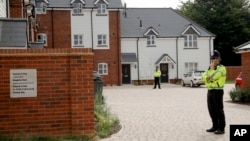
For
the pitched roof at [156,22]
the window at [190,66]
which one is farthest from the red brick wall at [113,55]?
the window at [190,66]

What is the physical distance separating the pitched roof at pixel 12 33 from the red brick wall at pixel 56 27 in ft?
92.5

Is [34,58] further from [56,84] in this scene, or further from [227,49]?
[227,49]

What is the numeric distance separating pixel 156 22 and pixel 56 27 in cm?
1160

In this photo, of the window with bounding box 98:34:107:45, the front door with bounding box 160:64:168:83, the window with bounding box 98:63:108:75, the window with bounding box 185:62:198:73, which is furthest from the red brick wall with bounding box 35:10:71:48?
the window with bounding box 185:62:198:73

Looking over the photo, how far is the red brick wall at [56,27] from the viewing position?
40.0 m

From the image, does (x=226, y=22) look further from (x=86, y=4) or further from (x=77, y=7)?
(x=77, y=7)

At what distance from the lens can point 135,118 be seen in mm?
12438

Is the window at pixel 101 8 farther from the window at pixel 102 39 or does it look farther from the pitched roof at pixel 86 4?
the window at pixel 102 39

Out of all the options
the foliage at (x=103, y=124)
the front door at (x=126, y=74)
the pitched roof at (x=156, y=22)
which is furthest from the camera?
the pitched roof at (x=156, y=22)

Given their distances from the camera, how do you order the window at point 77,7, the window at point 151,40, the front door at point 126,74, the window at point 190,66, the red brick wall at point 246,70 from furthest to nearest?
1. the window at point 190,66
2. the window at point 151,40
3. the front door at point 126,74
4. the window at point 77,7
5. the red brick wall at point 246,70

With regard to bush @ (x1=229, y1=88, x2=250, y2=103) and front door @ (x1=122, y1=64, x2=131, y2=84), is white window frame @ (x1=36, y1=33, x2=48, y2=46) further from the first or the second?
bush @ (x1=229, y1=88, x2=250, y2=103)

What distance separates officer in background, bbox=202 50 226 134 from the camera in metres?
9.32

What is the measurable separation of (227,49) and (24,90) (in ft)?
168

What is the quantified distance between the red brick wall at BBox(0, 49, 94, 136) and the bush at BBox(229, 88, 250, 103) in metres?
10.2
